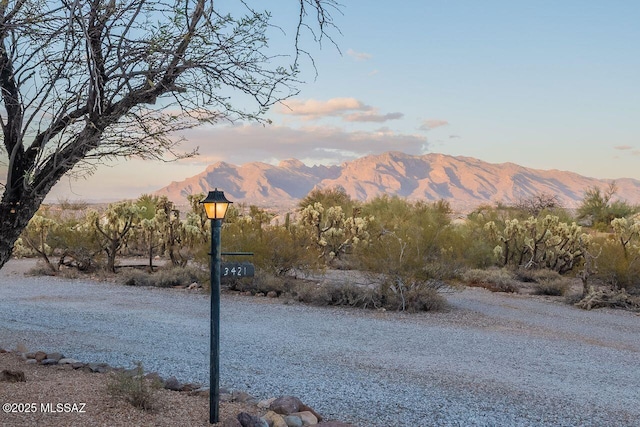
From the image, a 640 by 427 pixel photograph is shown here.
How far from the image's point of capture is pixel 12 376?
245 inches

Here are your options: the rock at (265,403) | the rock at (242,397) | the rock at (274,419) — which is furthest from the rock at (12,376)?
the rock at (274,419)

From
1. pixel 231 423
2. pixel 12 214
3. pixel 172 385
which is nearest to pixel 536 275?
pixel 172 385

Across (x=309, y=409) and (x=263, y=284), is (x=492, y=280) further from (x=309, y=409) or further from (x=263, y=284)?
(x=309, y=409)

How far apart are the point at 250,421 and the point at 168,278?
1202cm

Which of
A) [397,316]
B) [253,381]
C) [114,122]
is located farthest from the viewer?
[397,316]

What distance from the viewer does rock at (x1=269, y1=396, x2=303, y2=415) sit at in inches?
220

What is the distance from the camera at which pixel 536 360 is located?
28.9 ft

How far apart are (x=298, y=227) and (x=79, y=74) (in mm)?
13862

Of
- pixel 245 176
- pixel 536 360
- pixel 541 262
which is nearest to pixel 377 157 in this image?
pixel 245 176

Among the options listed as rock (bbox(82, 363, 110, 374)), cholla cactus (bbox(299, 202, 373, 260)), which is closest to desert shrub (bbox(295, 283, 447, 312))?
rock (bbox(82, 363, 110, 374))

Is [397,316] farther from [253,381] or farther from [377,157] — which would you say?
[377,157]

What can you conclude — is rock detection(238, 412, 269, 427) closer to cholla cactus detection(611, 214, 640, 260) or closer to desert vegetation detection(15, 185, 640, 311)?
desert vegetation detection(15, 185, 640, 311)

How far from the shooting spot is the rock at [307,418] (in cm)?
542

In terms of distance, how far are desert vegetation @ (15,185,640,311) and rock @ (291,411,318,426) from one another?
7703mm
